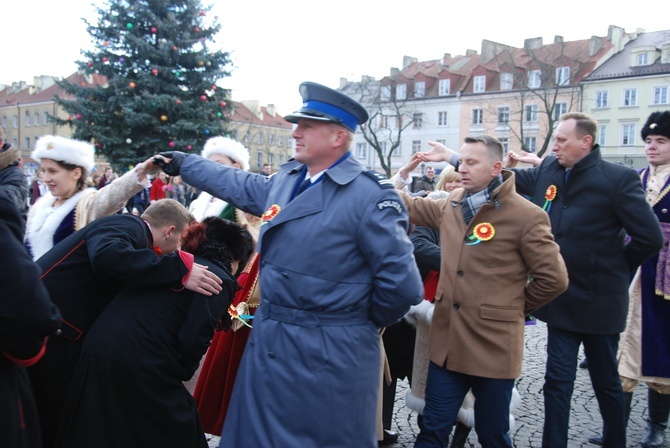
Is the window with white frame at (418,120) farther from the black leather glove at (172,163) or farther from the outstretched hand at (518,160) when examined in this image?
the black leather glove at (172,163)

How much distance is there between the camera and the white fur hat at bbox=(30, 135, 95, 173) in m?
4.65

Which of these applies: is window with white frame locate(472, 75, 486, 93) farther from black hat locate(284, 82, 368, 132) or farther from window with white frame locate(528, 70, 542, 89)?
black hat locate(284, 82, 368, 132)

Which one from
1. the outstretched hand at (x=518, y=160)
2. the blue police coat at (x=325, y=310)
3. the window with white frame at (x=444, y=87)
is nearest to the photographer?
the blue police coat at (x=325, y=310)

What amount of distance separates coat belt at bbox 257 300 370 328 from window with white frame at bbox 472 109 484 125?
54.8 meters

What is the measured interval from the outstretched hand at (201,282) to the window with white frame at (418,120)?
57324 mm

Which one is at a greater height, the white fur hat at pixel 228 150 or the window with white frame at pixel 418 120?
the window with white frame at pixel 418 120

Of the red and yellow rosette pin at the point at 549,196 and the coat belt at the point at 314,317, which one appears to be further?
the red and yellow rosette pin at the point at 549,196

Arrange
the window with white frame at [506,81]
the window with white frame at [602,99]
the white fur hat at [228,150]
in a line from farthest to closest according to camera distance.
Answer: the window with white frame at [506,81] < the window with white frame at [602,99] < the white fur hat at [228,150]

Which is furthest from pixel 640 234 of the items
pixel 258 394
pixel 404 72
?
pixel 404 72

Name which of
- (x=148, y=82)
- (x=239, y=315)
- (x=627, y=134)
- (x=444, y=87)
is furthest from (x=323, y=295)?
(x=444, y=87)

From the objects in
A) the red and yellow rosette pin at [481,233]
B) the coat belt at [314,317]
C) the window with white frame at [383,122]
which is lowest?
the coat belt at [314,317]

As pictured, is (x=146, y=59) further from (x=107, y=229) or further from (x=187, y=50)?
(x=107, y=229)

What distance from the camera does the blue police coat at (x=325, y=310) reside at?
2840 millimetres

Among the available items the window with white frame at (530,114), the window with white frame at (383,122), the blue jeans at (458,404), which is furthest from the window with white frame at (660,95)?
the blue jeans at (458,404)
